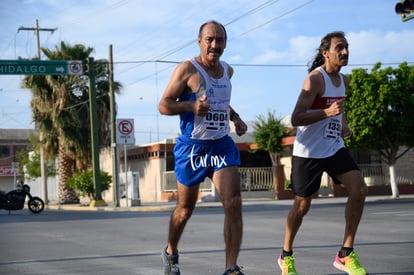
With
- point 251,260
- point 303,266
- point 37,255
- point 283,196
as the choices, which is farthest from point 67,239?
point 283,196

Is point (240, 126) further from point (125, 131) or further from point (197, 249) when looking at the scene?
point (125, 131)

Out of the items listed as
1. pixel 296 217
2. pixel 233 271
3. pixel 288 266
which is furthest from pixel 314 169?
pixel 233 271

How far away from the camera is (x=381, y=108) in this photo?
27641mm

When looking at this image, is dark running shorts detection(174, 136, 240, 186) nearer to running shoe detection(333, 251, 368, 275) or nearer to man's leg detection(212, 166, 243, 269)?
man's leg detection(212, 166, 243, 269)

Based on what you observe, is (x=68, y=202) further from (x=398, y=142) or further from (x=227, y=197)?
(x=227, y=197)

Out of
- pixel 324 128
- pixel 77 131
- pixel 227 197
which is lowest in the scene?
pixel 227 197

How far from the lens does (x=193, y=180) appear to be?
5500 mm

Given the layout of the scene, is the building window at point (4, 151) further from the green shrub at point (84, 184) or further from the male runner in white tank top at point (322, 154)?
the male runner in white tank top at point (322, 154)

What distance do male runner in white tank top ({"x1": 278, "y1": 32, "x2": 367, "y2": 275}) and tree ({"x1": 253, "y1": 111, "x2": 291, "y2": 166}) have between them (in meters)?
29.3

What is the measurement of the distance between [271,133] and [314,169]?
29494 millimetres

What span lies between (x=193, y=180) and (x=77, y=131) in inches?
1214

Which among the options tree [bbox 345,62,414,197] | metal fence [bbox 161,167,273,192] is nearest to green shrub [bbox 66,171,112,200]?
metal fence [bbox 161,167,273,192]

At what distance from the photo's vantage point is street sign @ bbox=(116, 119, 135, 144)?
88.1ft

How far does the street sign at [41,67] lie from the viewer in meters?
27.8
